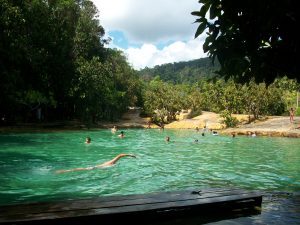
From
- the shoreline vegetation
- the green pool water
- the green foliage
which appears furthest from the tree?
the green foliage

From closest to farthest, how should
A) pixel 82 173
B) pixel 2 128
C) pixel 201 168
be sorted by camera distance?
pixel 82 173 < pixel 201 168 < pixel 2 128

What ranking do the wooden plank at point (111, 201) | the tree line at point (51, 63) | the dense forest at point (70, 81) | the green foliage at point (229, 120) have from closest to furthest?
the wooden plank at point (111, 201) < the tree line at point (51, 63) < the dense forest at point (70, 81) < the green foliage at point (229, 120)

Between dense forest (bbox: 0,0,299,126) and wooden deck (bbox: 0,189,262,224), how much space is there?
26.2 m

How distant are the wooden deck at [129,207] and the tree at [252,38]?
3770 millimetres

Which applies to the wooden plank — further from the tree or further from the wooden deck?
the tree

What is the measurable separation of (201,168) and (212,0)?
1603 centimetres

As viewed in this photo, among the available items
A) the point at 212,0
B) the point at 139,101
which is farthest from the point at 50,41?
the point at 212,0

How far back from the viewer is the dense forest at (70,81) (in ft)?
126

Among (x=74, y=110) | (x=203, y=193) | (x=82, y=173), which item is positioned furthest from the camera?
(x=74, y=110)

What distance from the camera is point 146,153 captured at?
1063 inches

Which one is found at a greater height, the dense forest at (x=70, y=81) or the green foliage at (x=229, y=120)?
the dense forest at (x=70, y=81)

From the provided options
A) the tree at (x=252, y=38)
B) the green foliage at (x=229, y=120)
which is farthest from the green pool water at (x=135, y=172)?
the green foliage at (x=229, y=120)

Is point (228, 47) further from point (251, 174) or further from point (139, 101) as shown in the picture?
point (139, 101)

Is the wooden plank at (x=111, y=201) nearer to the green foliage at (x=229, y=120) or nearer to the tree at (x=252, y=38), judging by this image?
the tree at (x=252, y=38)
